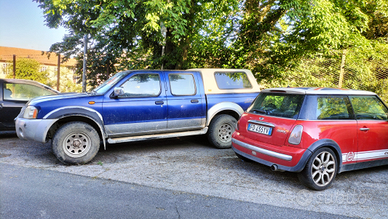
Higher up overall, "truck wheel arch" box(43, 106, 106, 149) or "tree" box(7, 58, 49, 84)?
"tree" box(7, 58, 49, 84)

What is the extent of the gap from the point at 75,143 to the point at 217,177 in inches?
107

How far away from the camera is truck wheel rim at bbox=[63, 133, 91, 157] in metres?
5.19

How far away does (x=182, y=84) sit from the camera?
→ 6504 millimetres

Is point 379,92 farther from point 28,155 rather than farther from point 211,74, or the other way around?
point 28,155

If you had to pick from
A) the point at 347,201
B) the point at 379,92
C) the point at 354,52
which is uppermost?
the point at 354,52

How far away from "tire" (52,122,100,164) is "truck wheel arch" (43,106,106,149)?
15 cm

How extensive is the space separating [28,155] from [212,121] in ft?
13.4

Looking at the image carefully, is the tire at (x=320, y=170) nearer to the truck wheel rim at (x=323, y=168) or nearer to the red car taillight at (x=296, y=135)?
the truck wheel rim at (x=323, y=168)

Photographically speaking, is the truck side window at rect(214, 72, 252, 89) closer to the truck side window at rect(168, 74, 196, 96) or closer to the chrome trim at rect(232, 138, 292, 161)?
the truck side window at rect(168, 74, 196, 96)

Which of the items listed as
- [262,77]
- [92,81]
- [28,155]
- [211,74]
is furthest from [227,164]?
[92,81]

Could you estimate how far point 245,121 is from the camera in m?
5.12

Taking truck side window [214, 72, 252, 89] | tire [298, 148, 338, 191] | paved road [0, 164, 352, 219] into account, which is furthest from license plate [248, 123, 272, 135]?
truck side window [214, 72, 252, 89]

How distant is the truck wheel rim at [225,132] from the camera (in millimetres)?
6922

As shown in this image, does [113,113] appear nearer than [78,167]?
No
